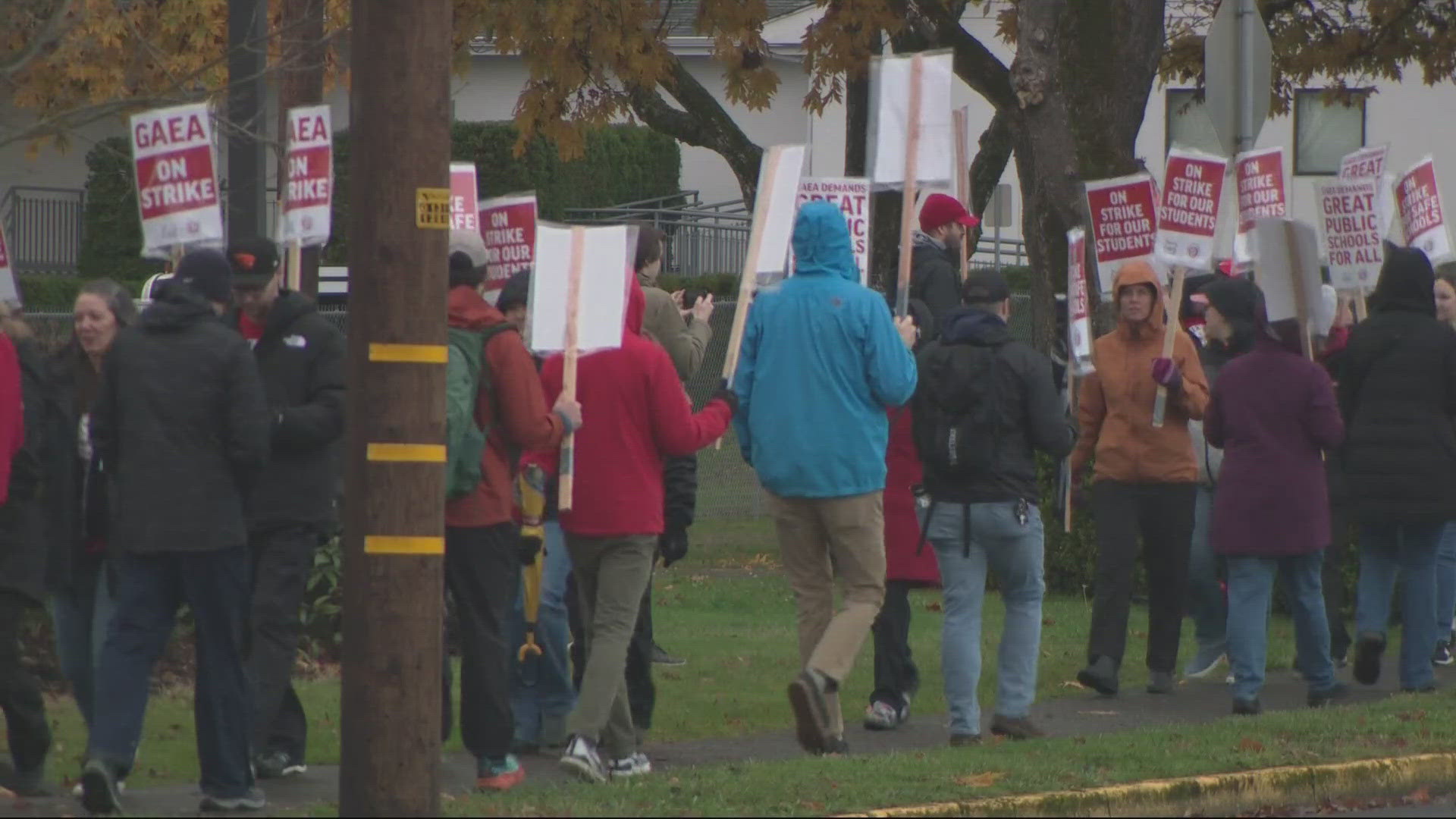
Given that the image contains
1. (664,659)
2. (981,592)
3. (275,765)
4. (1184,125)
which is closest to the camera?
(275,765)

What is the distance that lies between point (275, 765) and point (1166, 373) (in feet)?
14.0

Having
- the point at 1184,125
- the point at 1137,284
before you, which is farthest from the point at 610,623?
the point at 1184,125

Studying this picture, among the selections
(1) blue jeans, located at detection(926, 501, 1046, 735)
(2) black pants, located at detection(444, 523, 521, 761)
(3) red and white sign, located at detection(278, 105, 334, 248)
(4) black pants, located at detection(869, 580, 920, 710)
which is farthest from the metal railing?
(2) black pants, located at detection(444, 523, 521, 761)

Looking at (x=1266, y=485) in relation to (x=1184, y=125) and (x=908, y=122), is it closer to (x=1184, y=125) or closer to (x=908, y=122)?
(x=908, y=122)

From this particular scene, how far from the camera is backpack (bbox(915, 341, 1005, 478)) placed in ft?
28.6

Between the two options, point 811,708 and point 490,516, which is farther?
point 811,708

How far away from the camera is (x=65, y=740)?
351 inches

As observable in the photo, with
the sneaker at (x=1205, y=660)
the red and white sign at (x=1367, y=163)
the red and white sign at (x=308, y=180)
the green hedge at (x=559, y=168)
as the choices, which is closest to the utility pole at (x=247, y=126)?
the red and white sign at (x=308, y=180)

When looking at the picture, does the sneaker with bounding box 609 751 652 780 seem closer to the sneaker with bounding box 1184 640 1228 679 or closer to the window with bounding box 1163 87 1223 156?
the sneaker with bounding box 1184 640 1228 679

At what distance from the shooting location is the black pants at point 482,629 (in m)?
7.62

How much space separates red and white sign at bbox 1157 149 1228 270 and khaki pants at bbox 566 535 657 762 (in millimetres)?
3848

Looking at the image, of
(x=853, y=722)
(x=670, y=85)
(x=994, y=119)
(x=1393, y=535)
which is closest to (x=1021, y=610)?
(x=853, y=722)

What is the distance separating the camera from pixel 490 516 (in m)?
7.64

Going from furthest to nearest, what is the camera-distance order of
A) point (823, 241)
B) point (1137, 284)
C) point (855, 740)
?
point (1137, 284) < point (855, 740) < point (823, 241)
